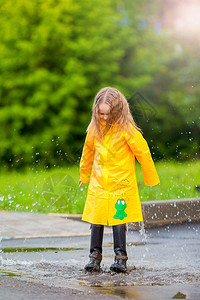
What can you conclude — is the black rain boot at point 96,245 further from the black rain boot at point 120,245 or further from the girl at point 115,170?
the black rain boot at point 120,245

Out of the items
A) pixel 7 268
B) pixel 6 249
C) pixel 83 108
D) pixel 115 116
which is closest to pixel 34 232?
→ pixel 6 249

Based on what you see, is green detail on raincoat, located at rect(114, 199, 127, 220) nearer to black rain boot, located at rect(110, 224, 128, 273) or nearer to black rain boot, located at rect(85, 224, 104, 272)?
black rain boot, located at rect(110, 224, 128, 273)

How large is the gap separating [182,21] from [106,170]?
2957 centimetres

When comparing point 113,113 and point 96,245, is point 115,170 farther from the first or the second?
point 96,245

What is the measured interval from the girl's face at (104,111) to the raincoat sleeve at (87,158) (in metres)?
0.21

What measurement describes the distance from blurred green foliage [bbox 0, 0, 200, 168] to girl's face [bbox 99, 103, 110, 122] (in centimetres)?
2106

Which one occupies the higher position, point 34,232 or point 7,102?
point 7,102

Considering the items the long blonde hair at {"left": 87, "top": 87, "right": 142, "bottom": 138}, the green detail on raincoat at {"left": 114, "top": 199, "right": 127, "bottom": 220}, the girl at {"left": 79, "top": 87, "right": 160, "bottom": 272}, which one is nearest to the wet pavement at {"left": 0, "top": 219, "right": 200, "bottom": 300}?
the girl at {"left": 79, "top": 87, "right": 160, "bottom": 272}

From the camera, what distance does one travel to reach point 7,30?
29.4m

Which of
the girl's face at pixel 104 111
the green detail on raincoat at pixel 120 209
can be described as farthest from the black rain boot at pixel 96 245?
the girl's face at pixel 104 111

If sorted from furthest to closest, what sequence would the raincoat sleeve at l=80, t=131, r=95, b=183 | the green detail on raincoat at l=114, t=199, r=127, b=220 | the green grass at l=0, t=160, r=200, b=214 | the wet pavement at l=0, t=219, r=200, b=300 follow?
the green grass at l=0, t=160, r=200, b=214
the raincoat sleeve at l=80, t=131, r=95, b=183
the green detail on raincoat at l=114, t=199, r=127, b=220
the wet pavement at l=0, t=219, r=200, b=300

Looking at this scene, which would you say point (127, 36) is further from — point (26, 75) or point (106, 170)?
point (106, 170)

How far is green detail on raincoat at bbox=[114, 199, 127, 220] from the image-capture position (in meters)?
5.64

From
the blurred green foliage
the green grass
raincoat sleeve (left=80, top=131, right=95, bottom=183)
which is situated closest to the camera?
raincoat sleeve (left=80, top=131, right=95, bottom=183)
